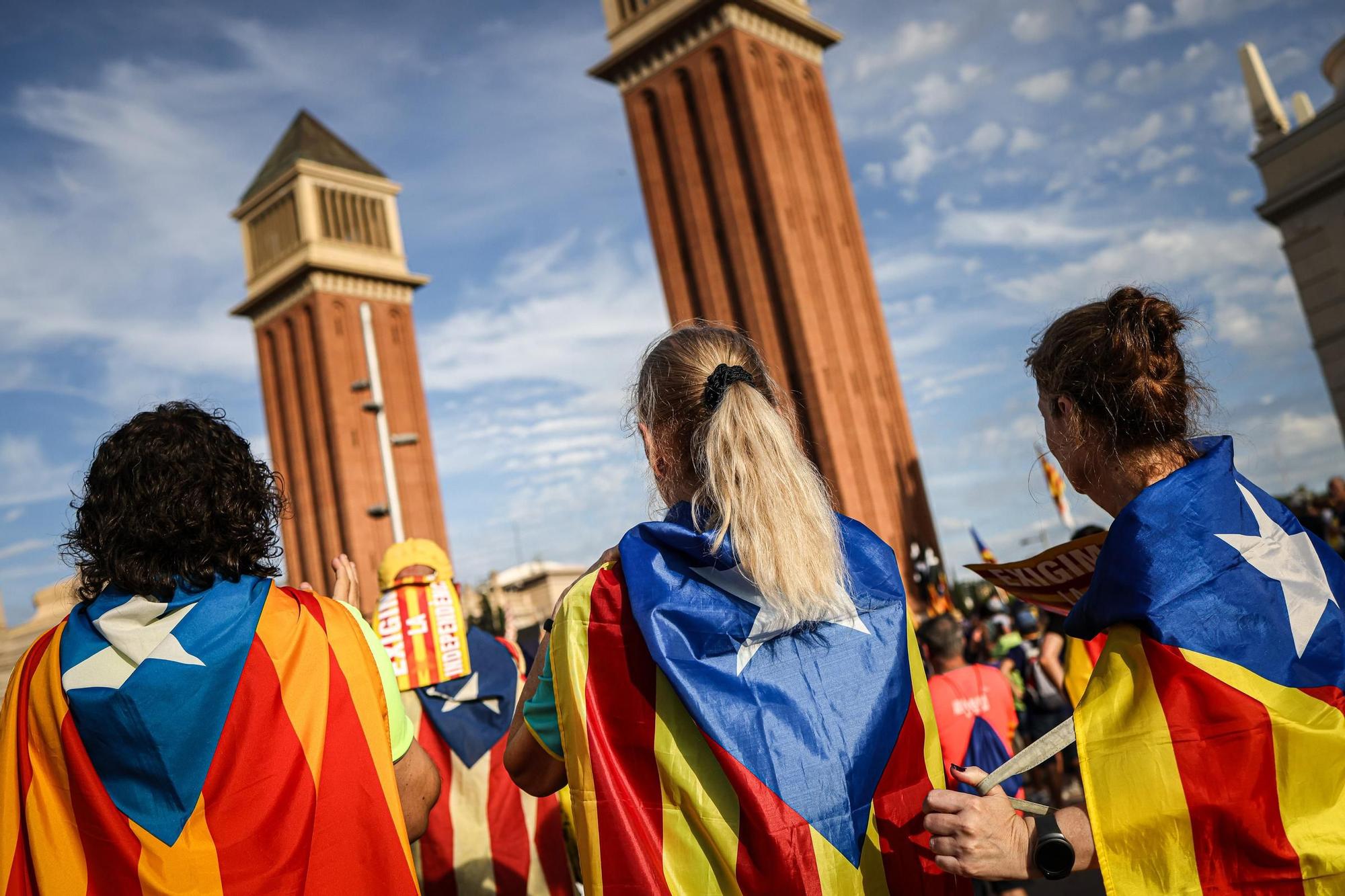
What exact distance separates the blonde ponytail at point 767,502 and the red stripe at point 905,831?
29cm

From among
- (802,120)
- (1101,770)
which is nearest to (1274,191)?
(802,120)

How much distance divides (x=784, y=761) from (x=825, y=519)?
43cm

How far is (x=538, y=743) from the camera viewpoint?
6.50 ft

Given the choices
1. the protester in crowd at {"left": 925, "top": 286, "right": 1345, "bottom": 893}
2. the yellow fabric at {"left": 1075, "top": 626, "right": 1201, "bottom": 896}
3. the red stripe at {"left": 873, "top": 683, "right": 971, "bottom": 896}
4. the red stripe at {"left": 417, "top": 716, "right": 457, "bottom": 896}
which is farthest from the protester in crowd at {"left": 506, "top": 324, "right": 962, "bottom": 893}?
the red stripe at {"left": 417, "top": 716, "right": 457, "bottom": 896}

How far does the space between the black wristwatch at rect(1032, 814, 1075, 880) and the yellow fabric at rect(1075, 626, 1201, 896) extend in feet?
0.17

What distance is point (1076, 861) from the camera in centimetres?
169

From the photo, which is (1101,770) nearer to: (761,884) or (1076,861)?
(1076,861)

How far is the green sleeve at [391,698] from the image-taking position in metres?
2.32

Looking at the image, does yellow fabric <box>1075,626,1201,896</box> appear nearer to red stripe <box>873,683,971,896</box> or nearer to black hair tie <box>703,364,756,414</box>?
red stripe <box>873,683,971,896</box>

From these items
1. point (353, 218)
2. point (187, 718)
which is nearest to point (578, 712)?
point (187, 718)

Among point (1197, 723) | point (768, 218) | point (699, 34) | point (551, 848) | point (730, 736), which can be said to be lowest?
point (551, 848)

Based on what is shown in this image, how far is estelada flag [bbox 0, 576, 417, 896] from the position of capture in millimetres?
2059

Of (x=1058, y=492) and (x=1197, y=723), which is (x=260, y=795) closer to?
(x=1197, y=723)

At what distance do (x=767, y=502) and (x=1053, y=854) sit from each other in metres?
0.73
